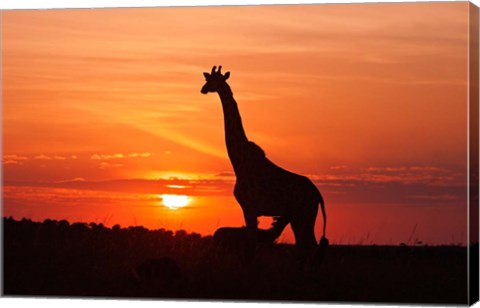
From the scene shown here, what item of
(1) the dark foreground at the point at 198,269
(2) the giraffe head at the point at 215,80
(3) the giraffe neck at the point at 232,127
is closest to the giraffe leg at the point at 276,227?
(1) the dark foreground at the point at 198,269

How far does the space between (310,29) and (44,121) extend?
300 centimetres

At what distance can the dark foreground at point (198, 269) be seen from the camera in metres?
15.2

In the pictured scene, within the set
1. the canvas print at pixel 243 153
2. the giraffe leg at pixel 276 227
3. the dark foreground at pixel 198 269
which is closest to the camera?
the canvas print at pixel 243 153

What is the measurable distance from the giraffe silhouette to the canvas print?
18mm

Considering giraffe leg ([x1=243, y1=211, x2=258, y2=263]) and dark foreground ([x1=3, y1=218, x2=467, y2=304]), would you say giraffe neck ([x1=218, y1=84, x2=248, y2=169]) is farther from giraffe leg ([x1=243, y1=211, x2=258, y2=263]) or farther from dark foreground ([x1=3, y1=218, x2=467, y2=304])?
dark foreground ([x1=3, y1=218, x2=467, y2=304])

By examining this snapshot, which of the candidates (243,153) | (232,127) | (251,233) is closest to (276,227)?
(251,233)

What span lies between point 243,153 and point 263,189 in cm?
47

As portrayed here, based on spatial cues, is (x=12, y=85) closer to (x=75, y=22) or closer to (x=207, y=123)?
(x=75, y=22)

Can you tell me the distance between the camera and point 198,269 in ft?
52.0

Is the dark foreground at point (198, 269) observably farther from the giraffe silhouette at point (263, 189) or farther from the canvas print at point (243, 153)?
the giraffe silhouette at point (263, 189)

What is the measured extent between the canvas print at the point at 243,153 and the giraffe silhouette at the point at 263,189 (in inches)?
0.7

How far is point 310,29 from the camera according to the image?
15336mm

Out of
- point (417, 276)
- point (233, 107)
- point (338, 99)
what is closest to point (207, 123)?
point (233, 107)

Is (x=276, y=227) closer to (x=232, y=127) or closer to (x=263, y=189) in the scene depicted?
(x=263, y=189)
